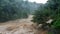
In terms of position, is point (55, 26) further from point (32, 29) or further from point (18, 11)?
point (18, 11)

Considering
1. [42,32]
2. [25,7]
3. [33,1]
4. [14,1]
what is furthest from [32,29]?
[33,1]

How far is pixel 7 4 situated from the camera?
38.3 feet

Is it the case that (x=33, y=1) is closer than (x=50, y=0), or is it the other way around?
(x=50, y=0)

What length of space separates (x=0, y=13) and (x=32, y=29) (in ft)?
13.2

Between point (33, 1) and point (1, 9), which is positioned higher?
point (33, 1)

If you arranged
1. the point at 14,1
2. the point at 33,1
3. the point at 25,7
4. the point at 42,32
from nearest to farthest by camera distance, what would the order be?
the point at 42,32 < the point at 14,1 < the point at 25,7 < the point at 33,1

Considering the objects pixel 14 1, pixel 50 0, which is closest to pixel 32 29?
pixel 50 0

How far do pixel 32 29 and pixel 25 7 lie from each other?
623 centimetres

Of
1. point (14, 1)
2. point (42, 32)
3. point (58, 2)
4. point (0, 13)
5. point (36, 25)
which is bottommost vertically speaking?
point (42, 32)

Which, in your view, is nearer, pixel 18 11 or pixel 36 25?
pixel 36 25

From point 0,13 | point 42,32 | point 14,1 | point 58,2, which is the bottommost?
point 42,32

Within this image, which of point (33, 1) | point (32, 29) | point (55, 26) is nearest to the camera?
point (55, 26)

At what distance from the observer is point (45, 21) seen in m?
7.66

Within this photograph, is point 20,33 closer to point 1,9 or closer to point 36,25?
point 36,25
